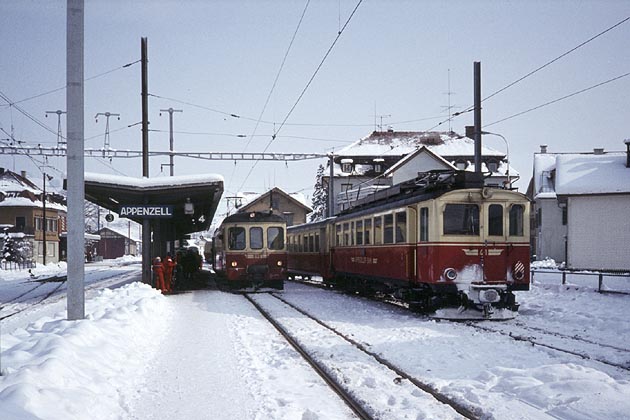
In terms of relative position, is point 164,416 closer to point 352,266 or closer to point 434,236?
point 434,236

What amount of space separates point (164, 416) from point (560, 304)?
12.2 m

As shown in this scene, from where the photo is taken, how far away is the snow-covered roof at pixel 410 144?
56.2m

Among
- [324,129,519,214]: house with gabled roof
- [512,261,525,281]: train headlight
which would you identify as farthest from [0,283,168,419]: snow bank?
[324,129,519,214]: house with gabled roof

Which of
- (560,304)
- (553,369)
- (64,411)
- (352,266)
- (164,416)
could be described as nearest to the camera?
(64,411)

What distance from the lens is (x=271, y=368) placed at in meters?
8.34

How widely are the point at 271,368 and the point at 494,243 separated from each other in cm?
712

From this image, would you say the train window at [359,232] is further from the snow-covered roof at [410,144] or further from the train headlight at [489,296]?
the snow-covered roof at [410,144]

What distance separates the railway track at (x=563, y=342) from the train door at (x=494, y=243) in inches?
53.6

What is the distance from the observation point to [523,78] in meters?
17.0

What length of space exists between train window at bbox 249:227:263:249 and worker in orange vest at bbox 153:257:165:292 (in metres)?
3.11

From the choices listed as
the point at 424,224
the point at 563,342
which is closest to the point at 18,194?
the point at 424,224

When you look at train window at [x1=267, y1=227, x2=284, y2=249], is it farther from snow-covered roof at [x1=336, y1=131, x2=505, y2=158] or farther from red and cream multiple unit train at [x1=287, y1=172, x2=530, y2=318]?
snow-covered roof at [x1=336, y1=131, x2=505, y2=158]

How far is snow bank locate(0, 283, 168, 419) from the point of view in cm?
531

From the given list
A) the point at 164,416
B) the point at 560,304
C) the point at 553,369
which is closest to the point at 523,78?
the point at 560,304
